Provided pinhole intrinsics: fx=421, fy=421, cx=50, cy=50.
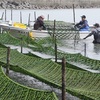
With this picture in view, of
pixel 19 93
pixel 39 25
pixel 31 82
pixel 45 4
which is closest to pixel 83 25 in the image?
pixel 39 25

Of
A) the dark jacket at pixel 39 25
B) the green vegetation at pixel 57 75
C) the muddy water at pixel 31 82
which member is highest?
the dark jacket at pixel 39 25

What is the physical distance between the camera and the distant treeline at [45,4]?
89062 mm

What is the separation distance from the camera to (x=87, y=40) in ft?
95.3

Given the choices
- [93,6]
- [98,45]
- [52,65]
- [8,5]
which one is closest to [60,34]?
[98,45]

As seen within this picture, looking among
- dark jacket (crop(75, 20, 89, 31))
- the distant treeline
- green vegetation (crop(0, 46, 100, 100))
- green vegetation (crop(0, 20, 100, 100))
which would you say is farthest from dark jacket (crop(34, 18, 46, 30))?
the distant treeline

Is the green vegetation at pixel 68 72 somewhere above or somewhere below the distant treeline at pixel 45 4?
below

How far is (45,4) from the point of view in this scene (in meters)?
93.8

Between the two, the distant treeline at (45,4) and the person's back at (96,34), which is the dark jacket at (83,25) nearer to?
the person's back at (96,34)

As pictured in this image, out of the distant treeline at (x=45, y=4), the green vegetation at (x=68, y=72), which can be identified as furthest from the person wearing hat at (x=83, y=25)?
the distant treeline at (x=45, y=4)

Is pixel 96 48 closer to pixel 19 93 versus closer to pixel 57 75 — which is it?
pixel 57 75

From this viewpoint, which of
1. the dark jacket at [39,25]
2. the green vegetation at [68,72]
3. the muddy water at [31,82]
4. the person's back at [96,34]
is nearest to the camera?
the green vegetation at [68,72]

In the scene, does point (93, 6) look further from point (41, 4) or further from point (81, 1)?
point (41, 4)

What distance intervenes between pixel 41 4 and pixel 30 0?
259 centimetres

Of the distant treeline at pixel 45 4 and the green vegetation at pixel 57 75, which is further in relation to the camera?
the distant treeline at pixel 45 4
